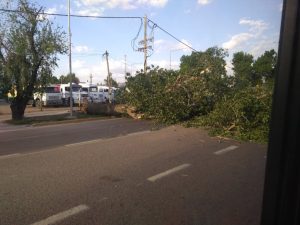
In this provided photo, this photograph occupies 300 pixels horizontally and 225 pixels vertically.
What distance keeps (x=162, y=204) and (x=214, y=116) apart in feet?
28.8

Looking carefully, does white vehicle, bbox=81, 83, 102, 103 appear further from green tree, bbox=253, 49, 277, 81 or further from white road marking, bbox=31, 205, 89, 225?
white road marking, bbox=31, 205, 89, 225

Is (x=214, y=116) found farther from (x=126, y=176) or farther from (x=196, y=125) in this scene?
(x=126, y=176)

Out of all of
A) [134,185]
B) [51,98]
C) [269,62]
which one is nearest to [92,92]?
[51,98]

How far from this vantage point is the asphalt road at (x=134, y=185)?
4598 millimetres

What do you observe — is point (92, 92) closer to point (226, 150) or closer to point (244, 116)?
point (244, 116)

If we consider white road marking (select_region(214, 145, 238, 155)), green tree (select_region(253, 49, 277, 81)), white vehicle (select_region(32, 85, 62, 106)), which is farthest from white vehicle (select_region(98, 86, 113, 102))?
white road marking (select_region(214, 145, 238, 155))

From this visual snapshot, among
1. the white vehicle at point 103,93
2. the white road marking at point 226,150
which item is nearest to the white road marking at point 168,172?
the white road marking at point 226,150

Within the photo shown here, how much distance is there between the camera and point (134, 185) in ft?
19.8

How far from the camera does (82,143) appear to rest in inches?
433

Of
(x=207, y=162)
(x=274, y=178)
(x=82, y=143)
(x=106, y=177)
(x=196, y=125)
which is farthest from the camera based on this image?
(x=196, y=125)

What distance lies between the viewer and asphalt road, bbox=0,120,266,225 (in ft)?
15.1

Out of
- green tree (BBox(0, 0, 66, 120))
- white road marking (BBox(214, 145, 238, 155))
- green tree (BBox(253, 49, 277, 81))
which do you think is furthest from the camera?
green tree (BBox(0, 0, 66, 120))

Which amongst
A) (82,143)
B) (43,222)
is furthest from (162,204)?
(82,143)

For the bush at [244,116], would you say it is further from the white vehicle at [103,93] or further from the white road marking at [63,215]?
the white vehicle at [103,93]
